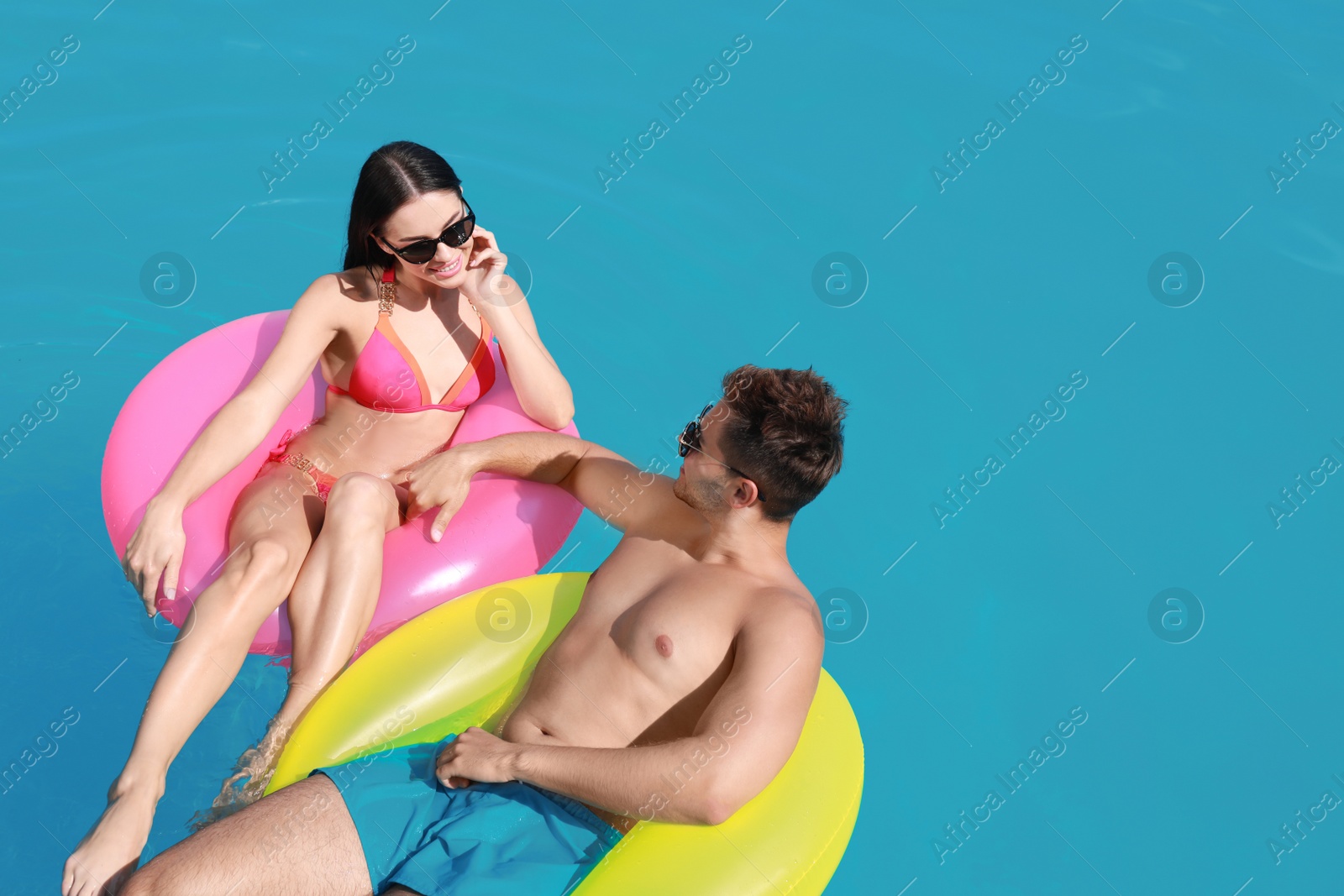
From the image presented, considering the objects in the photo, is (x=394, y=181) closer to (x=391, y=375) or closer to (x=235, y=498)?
(x=391, y=375)

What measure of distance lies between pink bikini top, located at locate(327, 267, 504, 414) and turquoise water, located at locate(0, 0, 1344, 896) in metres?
1.01

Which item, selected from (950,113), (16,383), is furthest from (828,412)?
(950,113)

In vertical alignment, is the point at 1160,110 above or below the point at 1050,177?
above

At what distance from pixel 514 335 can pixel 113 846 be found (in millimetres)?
1537

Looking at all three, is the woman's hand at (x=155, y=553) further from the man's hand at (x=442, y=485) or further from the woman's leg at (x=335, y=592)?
the man's hand at (x=442, y=485)

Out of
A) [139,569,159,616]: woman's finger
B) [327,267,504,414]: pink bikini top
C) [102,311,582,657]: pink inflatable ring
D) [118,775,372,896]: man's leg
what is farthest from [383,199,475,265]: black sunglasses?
[118,775,372,896]: man's leg

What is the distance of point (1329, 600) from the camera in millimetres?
4066

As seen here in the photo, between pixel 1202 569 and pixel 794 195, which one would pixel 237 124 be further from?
pixel 1202 569

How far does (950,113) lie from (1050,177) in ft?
2.03

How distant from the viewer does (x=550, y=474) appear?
2.89 m

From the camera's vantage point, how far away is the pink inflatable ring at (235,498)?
107 inches

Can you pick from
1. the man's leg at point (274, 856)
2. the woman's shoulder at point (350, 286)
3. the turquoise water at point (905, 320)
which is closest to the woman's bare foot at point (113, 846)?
the man's leg at point (274, 856)

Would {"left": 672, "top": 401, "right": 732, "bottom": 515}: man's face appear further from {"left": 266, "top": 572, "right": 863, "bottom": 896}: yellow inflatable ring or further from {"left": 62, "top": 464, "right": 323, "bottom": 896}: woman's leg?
{"left": 62, "top": 464, "right": 323, "bottom": 896}: woman's leg

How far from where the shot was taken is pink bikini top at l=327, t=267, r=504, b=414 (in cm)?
298
